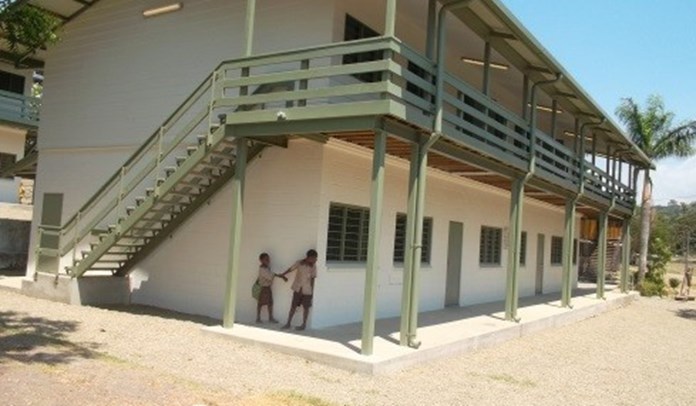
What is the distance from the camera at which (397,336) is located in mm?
11102

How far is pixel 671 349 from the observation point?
46.6 ft

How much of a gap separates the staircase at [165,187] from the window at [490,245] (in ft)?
28.3

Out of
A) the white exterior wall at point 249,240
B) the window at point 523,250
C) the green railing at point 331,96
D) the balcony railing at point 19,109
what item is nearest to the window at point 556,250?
the window at point 523,250

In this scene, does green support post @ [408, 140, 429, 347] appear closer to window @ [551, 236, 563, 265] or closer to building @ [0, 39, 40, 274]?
building @ [0, 39, 40, 274]

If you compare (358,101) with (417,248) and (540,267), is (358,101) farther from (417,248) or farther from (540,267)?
(540,267)

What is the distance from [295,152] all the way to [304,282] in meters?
2.53

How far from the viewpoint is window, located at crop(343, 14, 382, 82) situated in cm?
1198

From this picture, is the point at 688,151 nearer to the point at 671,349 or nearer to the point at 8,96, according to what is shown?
the point at 671,349

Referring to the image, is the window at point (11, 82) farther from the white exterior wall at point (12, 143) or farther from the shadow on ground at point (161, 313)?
the shadow on ground at point (161, 313)

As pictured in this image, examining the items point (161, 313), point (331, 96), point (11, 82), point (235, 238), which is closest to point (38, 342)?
point (235, 238)

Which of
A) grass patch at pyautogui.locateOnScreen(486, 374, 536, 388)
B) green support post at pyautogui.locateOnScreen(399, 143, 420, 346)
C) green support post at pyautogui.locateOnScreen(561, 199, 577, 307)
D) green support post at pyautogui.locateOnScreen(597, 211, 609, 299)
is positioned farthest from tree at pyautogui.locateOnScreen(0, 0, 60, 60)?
green support post at pyautogui.locateOnScreen(597, 211, 609, 299)

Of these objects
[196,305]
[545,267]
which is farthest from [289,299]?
[545,267]

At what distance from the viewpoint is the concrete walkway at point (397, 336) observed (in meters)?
9.15

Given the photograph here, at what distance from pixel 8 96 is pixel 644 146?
95.9ft
